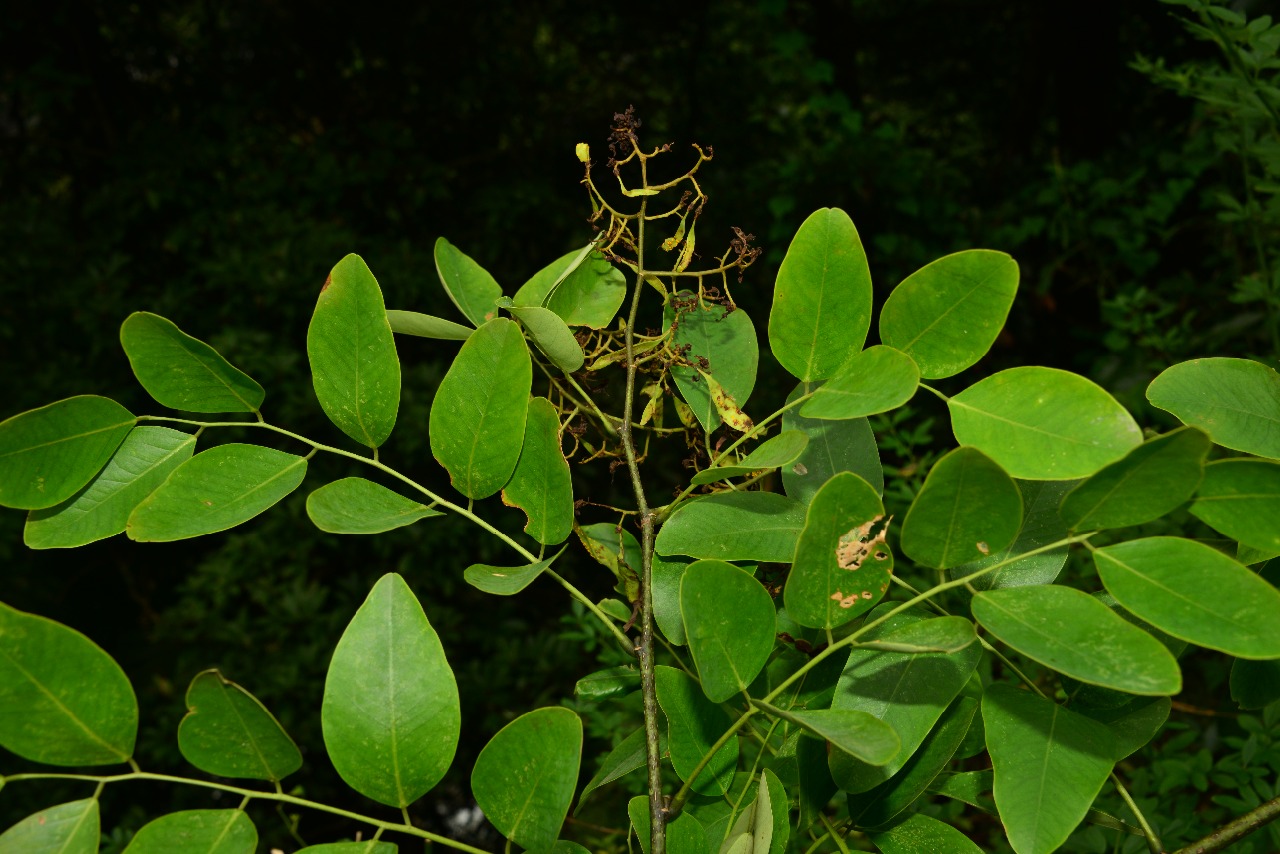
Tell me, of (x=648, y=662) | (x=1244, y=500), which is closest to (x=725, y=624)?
(x=648, y=662)

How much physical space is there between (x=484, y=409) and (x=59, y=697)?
14 centimetres

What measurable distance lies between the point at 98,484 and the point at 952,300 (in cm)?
28

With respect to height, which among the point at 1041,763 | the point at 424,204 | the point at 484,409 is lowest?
the point at 424,204

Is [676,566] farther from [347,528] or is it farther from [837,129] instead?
[837,129]

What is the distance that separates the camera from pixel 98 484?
32 centimetres

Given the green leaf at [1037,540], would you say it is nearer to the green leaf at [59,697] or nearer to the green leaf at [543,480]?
the green leaf at [543,480]

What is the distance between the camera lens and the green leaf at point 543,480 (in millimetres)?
315

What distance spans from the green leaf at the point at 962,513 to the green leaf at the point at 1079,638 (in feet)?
0.05

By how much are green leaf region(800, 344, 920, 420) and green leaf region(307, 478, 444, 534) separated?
121 mm

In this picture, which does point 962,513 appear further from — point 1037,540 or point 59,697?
point 59,697

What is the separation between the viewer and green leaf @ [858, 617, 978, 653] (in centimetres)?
24

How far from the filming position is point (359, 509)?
31 centimetres

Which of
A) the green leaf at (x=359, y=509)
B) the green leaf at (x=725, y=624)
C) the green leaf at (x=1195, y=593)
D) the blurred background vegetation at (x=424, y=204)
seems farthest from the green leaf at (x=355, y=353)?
the blurred background vegetation at (x=424, y=204)

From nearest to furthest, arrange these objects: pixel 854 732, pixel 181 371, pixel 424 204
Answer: pixel 854 732
pixel 181 371
pixel 424 204
